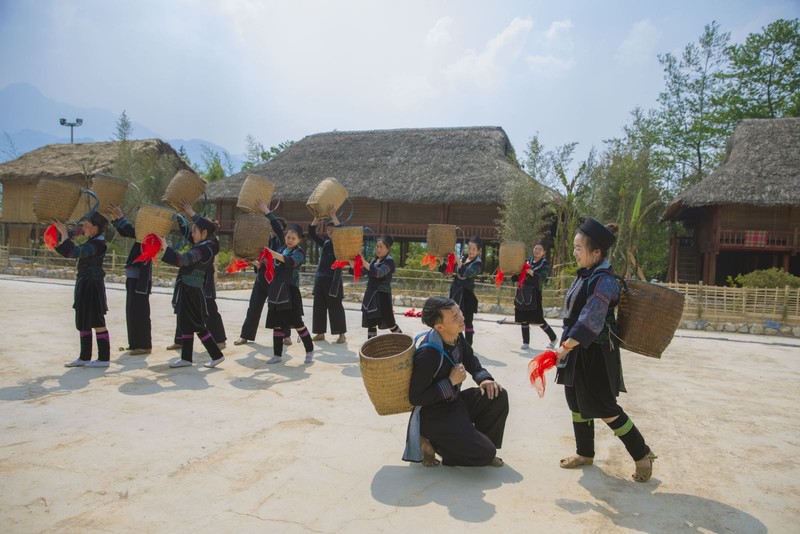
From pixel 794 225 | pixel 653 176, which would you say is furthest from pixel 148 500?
pixel 653 176

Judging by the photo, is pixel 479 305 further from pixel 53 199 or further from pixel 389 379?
pixel 389 379

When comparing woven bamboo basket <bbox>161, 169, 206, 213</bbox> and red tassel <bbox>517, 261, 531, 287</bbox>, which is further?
red tassel <bbox>517, 261, 531, 287</bbox>

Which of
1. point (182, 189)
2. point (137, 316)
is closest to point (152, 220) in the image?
point (182, 189)

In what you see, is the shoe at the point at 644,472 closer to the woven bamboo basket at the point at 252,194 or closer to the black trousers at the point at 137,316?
the woven bamboo basket at the point at 252,194

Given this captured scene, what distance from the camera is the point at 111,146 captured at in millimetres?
27938

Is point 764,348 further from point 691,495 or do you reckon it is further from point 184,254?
point 184,254

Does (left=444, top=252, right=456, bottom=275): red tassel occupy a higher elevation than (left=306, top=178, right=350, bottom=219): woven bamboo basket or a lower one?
lower

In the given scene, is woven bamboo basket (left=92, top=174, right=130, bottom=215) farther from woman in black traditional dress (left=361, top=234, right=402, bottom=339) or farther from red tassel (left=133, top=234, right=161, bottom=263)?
woman in black traditional dress (left=361, top=234, right=402, bottom=339)

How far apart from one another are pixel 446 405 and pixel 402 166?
19.6m

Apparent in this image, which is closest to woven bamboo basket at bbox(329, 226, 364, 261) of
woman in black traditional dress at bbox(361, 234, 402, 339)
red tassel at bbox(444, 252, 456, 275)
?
woman in black traditional dress at bbox(361, 234, 402, 339)

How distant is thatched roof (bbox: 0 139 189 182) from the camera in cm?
2559

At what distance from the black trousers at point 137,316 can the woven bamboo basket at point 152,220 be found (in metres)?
1.04

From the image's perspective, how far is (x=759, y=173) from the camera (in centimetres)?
1653

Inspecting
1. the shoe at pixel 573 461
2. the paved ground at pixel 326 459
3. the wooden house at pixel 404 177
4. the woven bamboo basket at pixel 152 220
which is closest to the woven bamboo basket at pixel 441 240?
the paved ground at pixel 326 459
